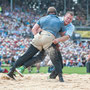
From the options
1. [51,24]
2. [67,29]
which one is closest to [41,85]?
[51,24]

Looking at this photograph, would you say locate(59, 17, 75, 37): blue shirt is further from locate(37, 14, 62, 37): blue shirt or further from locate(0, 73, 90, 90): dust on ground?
locate(0, 73, 90, 90): dust on ground

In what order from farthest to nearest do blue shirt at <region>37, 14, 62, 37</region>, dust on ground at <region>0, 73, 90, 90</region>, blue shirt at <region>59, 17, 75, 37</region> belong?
blue shirt at <region>59, 17, 75, 37</region> < blue shirt at <region>37, 14, 62, 37</region> < dust on ground at <region>0, 73, 90, 90</region>

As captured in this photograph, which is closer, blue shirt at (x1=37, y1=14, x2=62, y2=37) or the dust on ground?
the dust on ground

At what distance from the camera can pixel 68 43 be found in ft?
96.9

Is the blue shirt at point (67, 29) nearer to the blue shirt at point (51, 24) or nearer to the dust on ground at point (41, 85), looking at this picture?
the blue shirt at point (51, 24)

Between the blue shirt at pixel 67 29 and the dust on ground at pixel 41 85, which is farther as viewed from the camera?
the blue shirt at pixel 67 29

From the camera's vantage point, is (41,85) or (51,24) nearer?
(41,85)

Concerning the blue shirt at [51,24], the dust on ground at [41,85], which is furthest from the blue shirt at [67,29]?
the dust on ground at [41,85]

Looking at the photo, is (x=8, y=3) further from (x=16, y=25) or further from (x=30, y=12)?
(x=16, y=25)

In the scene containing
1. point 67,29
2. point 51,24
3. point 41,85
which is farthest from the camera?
point 67,29

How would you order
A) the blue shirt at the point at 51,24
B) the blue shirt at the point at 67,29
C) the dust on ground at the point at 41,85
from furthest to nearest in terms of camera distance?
the blue shirt at the point at 67,29 → the blue shirt at the point at 51,24 → the dust on ground at the point at 41,85

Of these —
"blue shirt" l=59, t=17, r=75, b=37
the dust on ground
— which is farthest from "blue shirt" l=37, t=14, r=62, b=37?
the dust on ground

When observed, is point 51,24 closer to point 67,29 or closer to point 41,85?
point 67,29

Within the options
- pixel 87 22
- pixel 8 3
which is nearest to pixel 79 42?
pixel 87 22
